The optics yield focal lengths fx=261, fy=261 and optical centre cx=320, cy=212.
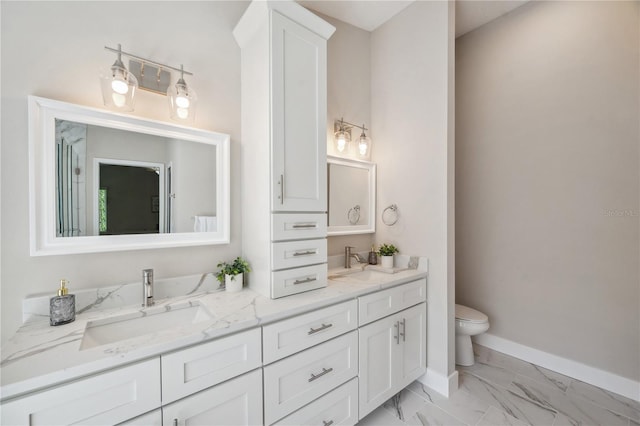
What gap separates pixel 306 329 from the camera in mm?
1277

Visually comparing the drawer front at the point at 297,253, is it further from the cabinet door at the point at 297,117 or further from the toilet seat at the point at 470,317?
the toilet seat at the point at 470,317

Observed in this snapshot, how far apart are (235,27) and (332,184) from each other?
3.95ft

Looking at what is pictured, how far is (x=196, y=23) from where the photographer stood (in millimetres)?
1535

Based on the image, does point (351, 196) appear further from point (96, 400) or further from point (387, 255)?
point (96, 400)

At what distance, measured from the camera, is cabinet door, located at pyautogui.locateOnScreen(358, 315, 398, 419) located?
151 cm

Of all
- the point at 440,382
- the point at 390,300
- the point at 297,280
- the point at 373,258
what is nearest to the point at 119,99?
the point at 297,280

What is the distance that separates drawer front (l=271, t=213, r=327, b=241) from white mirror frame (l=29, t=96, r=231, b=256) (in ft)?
1.71

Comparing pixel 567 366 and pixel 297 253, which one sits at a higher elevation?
pixel 297 253

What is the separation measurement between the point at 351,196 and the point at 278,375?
4.62ft

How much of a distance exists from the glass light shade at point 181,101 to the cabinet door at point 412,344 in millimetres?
1801

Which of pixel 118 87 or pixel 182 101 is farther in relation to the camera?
pixel 182 101

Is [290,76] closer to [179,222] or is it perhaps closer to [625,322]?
[179,222]

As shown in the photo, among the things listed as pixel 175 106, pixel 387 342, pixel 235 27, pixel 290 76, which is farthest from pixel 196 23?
pixel 387 342

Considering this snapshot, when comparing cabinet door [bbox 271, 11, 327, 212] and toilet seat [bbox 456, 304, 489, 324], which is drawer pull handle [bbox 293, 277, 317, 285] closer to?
cabinet door [bbox 271, 11, 327, 212]
